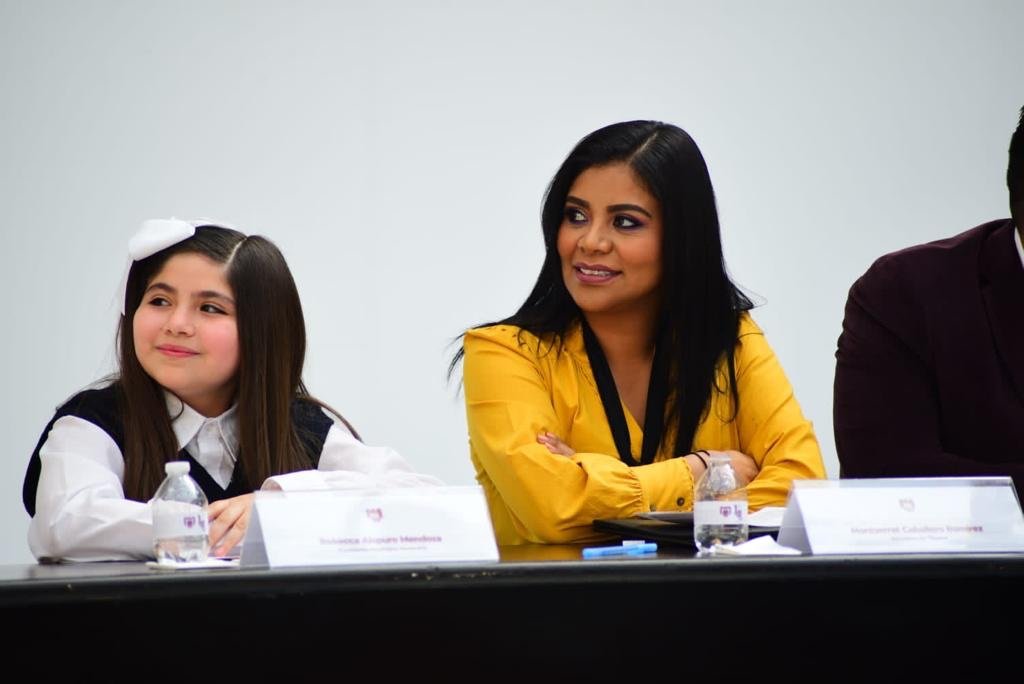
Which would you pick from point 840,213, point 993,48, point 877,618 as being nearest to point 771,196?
point 840,213

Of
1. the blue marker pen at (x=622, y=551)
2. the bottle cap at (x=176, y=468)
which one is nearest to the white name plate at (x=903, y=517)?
the blue marker pen at (x=622, y=551)

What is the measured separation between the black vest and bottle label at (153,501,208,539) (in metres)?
0.64

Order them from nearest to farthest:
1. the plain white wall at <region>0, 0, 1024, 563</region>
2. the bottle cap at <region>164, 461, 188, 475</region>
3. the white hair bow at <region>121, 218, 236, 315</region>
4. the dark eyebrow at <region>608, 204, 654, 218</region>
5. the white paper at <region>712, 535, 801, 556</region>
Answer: the white paper at <region>712, 535, 801, 556</region>, the bottle cap at <region>164, 461, 188, 475</region>, the white hair bow at <region>121, 218, 236, 315</region>, the dark eyebrow at <region>608, 204, 654, 218</region>, the plain white wall at <region>0, 0, 1024, 563</region>

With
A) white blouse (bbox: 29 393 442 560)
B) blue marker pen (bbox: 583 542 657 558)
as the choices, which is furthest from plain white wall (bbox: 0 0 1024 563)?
blue marker pen (bbox: 583 542 657 558)

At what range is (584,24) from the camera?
10.8 ft

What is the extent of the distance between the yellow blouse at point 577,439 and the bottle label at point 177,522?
75 cm

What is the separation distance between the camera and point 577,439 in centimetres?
238

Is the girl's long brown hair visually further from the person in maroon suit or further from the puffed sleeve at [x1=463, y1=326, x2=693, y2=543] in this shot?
the person in maroon suit

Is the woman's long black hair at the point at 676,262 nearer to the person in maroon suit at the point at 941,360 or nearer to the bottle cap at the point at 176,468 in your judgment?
the person in maroon suit at the point at 941,360

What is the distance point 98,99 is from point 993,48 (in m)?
2.22

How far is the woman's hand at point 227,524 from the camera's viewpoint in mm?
1798

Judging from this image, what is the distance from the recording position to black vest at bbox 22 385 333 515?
213 cm

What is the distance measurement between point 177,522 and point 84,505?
0.52m

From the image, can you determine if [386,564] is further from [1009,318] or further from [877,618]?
[1009,318]
